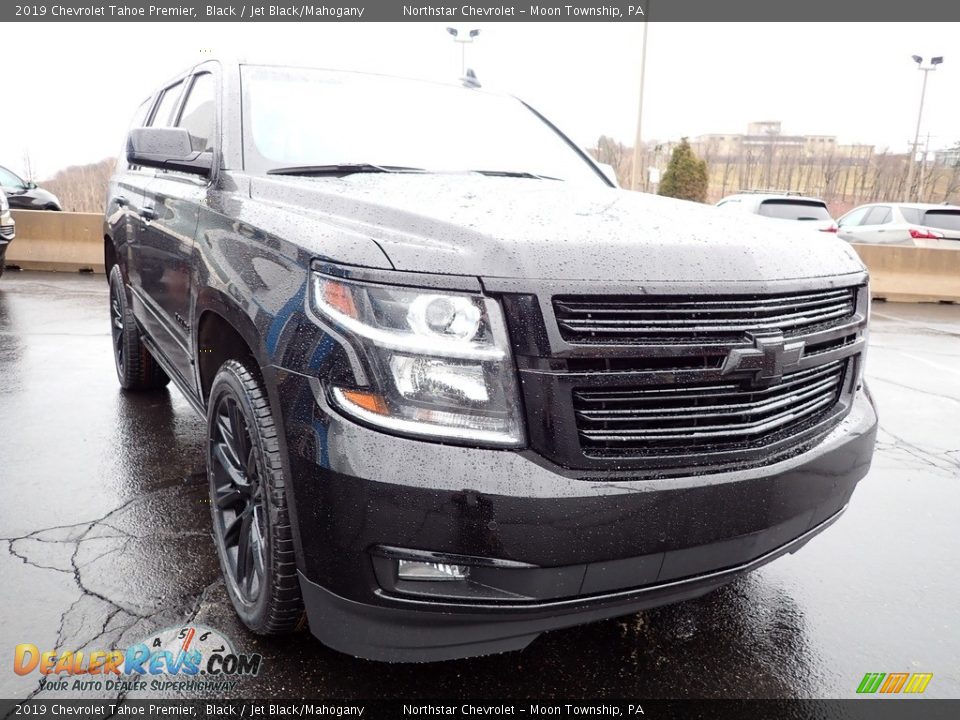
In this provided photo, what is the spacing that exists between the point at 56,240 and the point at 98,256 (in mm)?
737

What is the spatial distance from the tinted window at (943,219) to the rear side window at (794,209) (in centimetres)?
172

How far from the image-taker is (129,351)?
4.64m

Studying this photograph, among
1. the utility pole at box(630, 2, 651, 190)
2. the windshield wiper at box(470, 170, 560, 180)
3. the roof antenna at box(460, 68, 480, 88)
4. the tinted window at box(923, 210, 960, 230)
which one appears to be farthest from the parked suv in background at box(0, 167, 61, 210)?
the tinted window at box(923, 210, 960, 230)

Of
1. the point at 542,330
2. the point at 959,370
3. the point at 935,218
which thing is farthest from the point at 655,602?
the point at 935,218

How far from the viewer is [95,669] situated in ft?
6.91

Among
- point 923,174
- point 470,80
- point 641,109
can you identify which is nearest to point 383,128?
point 470,80

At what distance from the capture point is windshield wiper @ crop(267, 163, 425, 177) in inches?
101

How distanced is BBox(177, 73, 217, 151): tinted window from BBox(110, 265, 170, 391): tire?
1441 millimetres

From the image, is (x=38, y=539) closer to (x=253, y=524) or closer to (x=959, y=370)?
(x=253, y=524)

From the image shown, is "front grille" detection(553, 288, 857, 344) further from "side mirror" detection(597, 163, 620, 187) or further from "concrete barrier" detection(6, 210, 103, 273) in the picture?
"concrete barrier" detection(6, 210, 103, 273)

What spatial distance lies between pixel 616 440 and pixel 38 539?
243 centimetres

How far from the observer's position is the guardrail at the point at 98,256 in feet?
37.9

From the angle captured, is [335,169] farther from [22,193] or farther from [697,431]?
[22,193]

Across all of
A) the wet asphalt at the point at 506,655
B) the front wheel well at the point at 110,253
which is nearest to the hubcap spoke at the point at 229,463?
the wet asphalt at the point at 506,655
